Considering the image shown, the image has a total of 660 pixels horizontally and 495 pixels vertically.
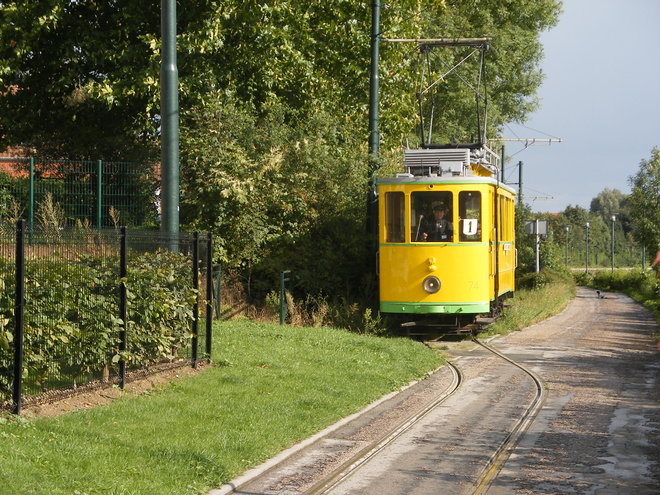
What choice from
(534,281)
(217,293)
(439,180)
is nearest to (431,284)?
(439,180)

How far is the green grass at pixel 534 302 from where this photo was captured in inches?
952

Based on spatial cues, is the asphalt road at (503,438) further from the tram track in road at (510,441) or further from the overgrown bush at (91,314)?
the overgrown bush at (91,314)

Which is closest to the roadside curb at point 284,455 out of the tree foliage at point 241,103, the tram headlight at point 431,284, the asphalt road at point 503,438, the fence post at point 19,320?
the asphalt road at point 503,438

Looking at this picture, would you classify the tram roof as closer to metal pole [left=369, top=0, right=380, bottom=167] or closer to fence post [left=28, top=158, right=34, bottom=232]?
metal pole [left=369, top=0, right=380, bottom=167]

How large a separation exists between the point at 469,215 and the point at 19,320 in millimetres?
11886

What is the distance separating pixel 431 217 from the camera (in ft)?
66.5

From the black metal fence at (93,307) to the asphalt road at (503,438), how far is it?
2.67m

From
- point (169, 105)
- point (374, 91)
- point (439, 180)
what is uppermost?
point (374, 91)

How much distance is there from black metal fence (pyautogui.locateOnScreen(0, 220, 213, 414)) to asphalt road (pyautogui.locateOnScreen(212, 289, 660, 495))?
8.77 ft

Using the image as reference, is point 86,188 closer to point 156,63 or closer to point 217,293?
point 156,63

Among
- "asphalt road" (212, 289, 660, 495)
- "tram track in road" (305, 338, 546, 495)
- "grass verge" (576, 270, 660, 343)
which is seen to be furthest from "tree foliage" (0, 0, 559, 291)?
"grass verge" (576, 270, 660, 343)

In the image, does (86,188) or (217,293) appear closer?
(217,293)

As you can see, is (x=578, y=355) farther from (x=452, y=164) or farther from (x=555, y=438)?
(x=555, y=438)

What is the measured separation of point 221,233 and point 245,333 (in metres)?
5.16
